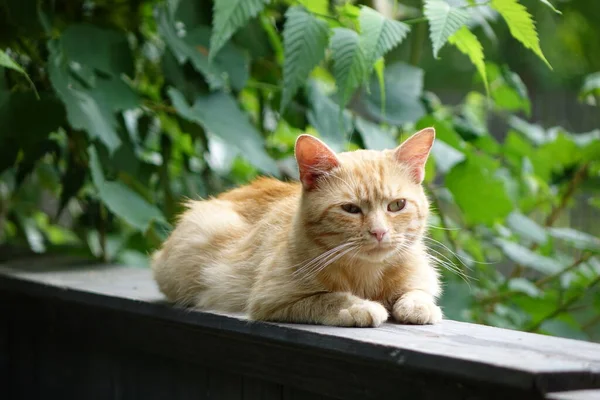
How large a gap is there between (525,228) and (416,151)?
3.38ft

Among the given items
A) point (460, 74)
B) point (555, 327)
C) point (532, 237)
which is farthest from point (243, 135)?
point (460, 74)

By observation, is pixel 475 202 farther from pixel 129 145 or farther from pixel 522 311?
pixel 129 145

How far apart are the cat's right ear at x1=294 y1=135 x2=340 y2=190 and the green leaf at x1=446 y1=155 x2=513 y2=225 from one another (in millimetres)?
857

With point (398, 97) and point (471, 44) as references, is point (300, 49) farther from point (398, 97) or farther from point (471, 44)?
point (398, 97)

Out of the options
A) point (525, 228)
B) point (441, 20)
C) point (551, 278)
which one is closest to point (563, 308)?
point (551, 278)

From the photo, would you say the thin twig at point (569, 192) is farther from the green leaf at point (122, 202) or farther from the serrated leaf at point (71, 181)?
the serrated leaf at point (71, 181)

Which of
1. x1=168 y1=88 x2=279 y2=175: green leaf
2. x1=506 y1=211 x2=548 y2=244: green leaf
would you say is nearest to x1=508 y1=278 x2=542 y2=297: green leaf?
x1=506 y1=211 x2=548 y2=244: green leaf

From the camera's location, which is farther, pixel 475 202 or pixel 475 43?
pixel 475 202

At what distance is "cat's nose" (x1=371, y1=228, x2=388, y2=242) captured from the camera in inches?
60.9

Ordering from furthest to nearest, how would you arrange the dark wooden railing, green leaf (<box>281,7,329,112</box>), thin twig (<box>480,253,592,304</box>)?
thin twig (<box>480,253,592,304</box>)
green leaf (<box>281,7,329,112</box>)
the dark wooden railing

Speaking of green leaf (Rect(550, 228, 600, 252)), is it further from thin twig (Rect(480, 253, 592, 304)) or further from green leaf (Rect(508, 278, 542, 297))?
green leaf (Rect(508, 278, 542, 297))

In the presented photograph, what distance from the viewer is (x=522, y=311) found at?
2.85m

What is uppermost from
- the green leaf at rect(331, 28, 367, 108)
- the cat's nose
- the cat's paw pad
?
the green leaf at rect(331, 28, 367, 108)

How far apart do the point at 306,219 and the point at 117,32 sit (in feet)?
3.32
